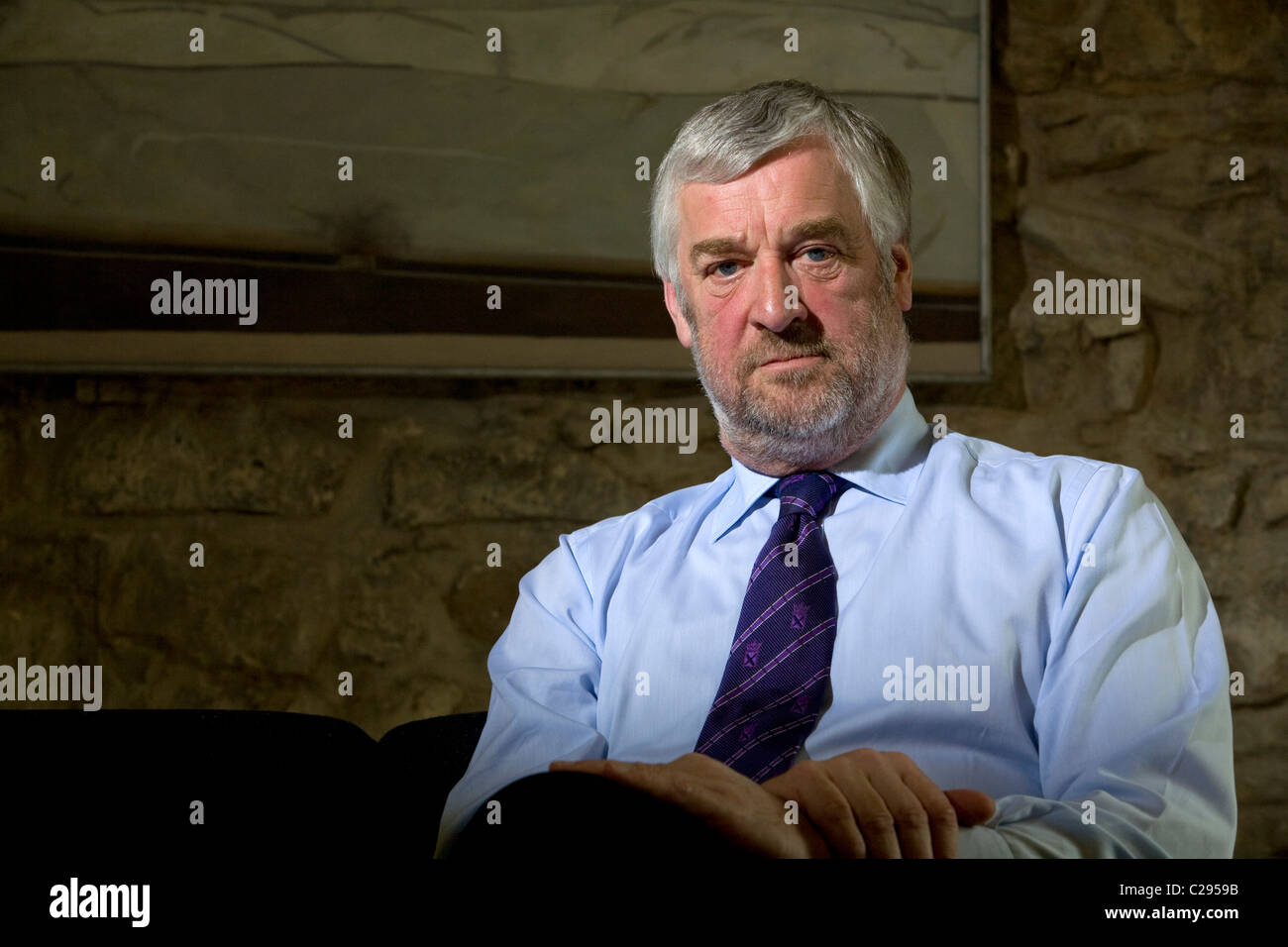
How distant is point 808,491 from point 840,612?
0.13 meters

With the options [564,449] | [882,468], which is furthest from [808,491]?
[564,449]

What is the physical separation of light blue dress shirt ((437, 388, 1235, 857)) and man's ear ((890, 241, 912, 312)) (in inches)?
4.3

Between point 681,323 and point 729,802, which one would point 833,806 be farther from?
point 681,323

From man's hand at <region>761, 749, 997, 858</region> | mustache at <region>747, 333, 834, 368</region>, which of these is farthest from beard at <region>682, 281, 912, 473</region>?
man's hand at <region>761, 749, 997, 858</region>

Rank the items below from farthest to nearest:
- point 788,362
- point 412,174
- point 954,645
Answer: point 412,174
point 788,362
point 954,645

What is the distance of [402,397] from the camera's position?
1.52 m

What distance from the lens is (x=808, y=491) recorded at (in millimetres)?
1115

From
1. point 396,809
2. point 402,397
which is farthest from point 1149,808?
point 402,397

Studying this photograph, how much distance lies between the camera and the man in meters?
0.90

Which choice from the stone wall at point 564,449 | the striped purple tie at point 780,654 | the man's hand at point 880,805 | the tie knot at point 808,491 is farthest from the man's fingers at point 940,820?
the stone wall at point 564,449

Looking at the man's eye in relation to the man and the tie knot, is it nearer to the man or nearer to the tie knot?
the man

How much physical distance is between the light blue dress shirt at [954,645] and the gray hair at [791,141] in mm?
218
